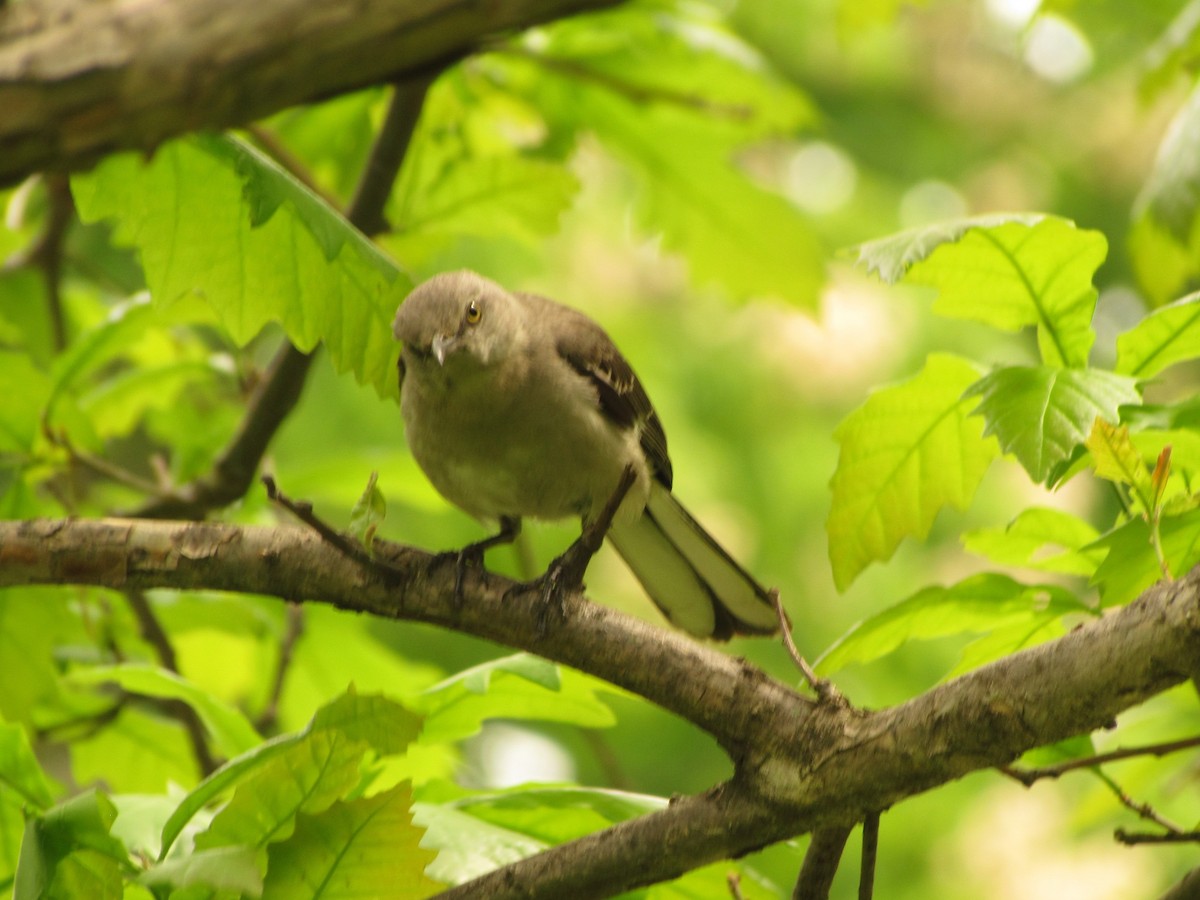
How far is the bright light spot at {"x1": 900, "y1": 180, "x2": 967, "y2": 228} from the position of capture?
833 centimetres

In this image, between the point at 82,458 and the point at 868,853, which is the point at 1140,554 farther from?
the point at 82,458

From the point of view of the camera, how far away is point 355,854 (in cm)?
Answer: 219

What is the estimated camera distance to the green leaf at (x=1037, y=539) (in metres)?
2.49

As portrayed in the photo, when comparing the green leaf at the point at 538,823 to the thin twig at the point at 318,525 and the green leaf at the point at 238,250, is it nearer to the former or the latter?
the thin twig at the point at 318,525

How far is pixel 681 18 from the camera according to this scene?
4.26 meters

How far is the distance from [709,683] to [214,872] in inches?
34.3

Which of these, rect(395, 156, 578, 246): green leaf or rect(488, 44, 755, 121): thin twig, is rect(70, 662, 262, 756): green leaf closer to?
rect(395, 156, 578, 246): green leaf

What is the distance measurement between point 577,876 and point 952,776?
0.65 m

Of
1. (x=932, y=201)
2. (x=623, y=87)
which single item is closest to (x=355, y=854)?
(x=623, y=87)

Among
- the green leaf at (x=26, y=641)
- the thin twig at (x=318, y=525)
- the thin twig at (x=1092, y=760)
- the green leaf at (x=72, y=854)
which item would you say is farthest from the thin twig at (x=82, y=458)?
the thin twig at (x=1092, y=760)

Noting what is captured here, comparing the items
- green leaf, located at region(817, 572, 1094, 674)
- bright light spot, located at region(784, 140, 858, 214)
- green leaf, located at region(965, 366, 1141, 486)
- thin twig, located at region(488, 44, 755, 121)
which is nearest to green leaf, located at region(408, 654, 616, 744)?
green leaf, located at region(817, 572, 1094, 674)

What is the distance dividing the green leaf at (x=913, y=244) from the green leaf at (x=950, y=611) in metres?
0.61

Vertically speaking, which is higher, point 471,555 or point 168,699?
point 471,555

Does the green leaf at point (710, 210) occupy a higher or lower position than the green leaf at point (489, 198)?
lower
